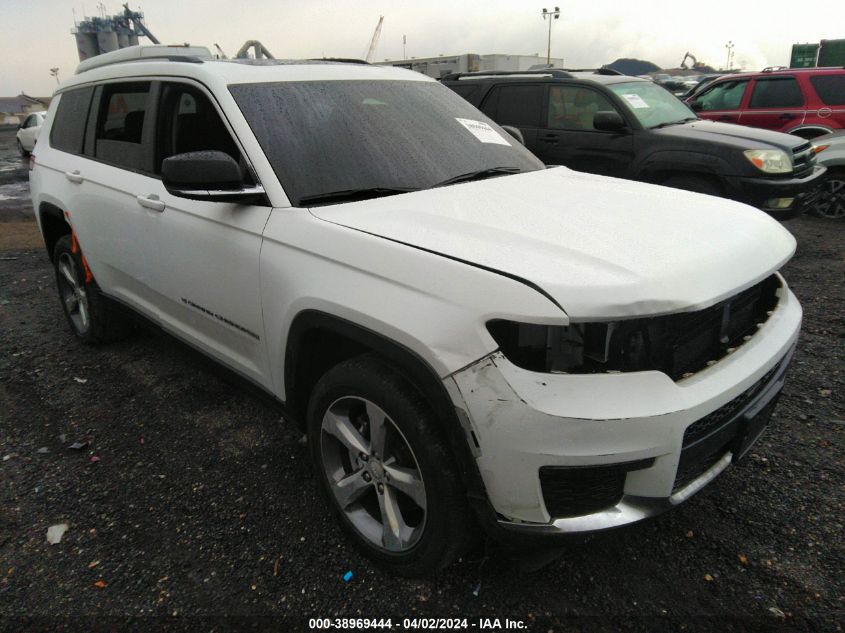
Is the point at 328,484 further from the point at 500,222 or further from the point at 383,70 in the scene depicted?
the point at 383,70

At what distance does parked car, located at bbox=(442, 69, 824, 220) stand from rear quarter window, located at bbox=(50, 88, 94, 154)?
4.72 metres

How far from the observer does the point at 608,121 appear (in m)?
6.34

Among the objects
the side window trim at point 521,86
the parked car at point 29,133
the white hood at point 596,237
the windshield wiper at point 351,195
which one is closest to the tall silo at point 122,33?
the parked car at point 29,133

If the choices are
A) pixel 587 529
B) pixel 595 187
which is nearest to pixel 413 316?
pixel 587 529

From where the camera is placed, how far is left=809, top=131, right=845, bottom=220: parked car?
725 cm

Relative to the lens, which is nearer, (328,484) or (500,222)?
(500,222)

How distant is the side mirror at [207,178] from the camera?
2273 millimetres

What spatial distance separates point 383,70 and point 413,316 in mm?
2013

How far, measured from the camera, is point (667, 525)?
2.45 m

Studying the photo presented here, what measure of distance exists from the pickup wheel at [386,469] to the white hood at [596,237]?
19.5 inches

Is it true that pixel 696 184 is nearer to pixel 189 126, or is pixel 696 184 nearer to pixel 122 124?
pixel 189 126

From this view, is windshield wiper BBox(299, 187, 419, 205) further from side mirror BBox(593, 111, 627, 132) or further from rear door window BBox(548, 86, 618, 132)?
rear door window BBox(548, 86, 618, 132)

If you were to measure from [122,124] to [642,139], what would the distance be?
16.2ft

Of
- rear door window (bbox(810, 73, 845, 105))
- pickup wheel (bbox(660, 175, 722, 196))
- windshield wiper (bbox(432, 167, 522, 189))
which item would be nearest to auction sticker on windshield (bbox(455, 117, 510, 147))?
windshield wiper (bbox(432, 167, 522, 189))
